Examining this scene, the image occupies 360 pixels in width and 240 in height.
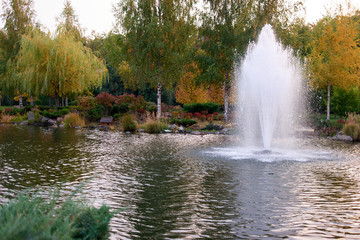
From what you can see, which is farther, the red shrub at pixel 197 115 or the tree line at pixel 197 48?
the red shrub at pixel 197 115

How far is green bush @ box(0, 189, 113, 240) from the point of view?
3.23 metres

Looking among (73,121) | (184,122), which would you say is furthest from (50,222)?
(73,121)

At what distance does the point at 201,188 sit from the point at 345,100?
26.5 m

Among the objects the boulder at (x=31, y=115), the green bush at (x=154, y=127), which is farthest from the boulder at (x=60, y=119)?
the green bush at (x=154, y=127)

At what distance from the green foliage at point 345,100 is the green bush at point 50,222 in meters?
30.1

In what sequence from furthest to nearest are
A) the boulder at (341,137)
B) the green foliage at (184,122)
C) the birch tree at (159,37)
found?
1. the birch tree at (159,37)
2. the green foliage at (184,122)
3. the boulder at (341,137)

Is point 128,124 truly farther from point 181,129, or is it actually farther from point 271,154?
point 271,154

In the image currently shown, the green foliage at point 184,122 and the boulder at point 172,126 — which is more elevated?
the green foliage at point 184,122

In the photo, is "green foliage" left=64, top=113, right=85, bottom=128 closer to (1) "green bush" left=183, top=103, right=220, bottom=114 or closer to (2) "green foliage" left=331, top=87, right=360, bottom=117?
(1) "green bush" left=183, top=103, right=220, bottom=114

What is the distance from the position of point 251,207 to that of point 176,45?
2496 centimetres

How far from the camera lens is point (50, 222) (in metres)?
3.84

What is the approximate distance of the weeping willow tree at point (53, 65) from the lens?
101ft

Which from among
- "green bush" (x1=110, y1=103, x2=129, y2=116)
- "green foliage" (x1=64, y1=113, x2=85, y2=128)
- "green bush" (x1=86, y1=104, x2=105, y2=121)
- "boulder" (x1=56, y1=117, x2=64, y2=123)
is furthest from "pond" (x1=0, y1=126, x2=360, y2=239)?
"green bush" (x1=110, y1=103, x2=129, y2=116)

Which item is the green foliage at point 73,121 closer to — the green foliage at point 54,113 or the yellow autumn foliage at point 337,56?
the green foliage at point 54,113
